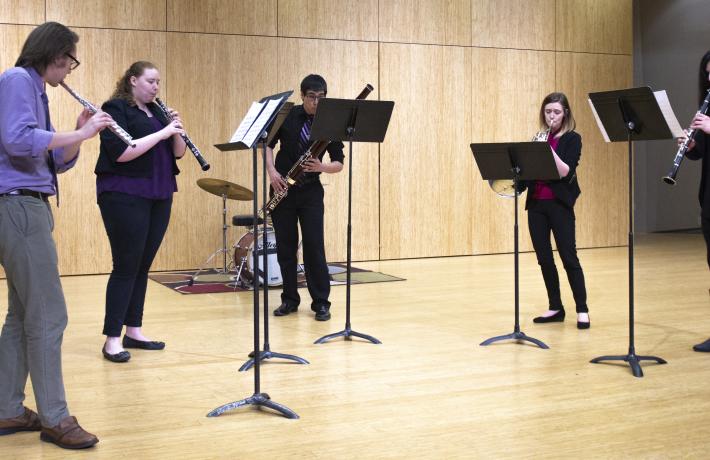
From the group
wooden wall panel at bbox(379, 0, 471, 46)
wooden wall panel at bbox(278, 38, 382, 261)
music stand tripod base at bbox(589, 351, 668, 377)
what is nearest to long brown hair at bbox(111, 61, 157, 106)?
music stand tripod base at bbox(589, 351, 668, 377)

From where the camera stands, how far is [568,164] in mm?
5059

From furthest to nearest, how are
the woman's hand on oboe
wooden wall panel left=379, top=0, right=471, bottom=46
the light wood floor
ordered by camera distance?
wooden wall panel left=379, top=0, right=471, bottom=46 < the woman's hand on oboe < the light wood floor

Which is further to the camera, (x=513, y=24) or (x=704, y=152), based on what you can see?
(x=513, y=24)

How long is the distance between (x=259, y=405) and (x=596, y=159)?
289 inches

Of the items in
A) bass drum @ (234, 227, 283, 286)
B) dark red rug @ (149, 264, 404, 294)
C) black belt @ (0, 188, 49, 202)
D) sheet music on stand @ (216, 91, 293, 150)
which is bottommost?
dark red rug @ (149, 264, 404, 294)

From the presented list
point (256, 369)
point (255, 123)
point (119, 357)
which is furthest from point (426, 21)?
point (256, 369)

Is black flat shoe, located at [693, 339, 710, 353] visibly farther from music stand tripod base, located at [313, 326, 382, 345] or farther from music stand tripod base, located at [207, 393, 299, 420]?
music stand tripod base, located at [207, 393, 299, 420]

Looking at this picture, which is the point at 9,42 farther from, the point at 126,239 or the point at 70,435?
the point at 70,435

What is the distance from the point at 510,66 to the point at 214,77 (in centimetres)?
331

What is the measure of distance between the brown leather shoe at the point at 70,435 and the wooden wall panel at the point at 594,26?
788 cm

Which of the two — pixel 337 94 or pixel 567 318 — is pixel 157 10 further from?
pixel 567 318

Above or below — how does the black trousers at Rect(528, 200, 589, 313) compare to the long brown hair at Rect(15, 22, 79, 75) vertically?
below

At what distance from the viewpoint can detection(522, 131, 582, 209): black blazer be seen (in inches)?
200

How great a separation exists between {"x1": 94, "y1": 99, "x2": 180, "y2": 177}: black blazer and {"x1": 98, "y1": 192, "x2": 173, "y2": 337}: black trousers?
0.41 ft
